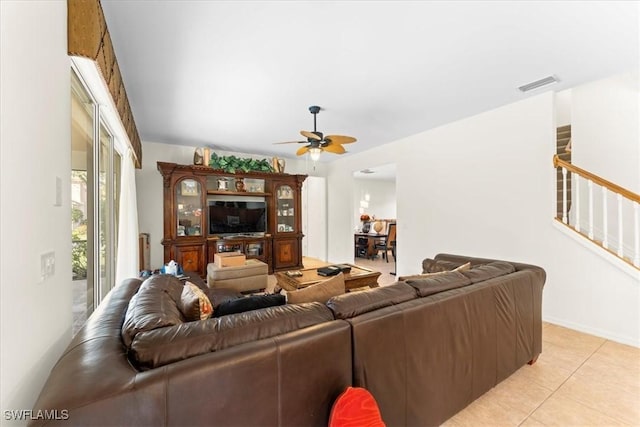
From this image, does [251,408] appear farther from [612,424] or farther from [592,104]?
[592,104]

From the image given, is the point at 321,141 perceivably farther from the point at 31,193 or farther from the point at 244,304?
the point at 31,193

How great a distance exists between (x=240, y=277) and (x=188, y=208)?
1943mm

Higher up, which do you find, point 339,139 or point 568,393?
point 339,139

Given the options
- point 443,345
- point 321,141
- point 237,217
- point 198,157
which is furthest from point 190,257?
point 443,345

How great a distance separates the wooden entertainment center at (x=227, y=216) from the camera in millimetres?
4758

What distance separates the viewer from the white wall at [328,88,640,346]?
276cm

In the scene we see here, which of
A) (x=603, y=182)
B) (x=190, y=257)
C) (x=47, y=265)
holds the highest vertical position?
(x=603, y=182)

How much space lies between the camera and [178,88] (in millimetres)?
2895

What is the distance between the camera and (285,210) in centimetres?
597

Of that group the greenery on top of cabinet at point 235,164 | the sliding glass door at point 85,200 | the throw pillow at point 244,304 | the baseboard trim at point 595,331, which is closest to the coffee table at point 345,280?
the throw pillow at point 244,304

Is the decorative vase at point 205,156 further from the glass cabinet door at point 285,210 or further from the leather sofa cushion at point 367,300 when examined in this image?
the leather sofa cushion at point 367,300

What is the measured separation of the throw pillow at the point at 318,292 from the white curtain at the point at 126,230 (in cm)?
217

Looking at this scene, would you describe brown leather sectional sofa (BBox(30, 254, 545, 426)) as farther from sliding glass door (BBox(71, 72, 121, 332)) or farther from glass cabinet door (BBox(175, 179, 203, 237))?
glass cabinet door (BBox(175, 179, 203, 237))

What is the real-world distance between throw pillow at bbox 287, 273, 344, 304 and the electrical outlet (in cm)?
107
